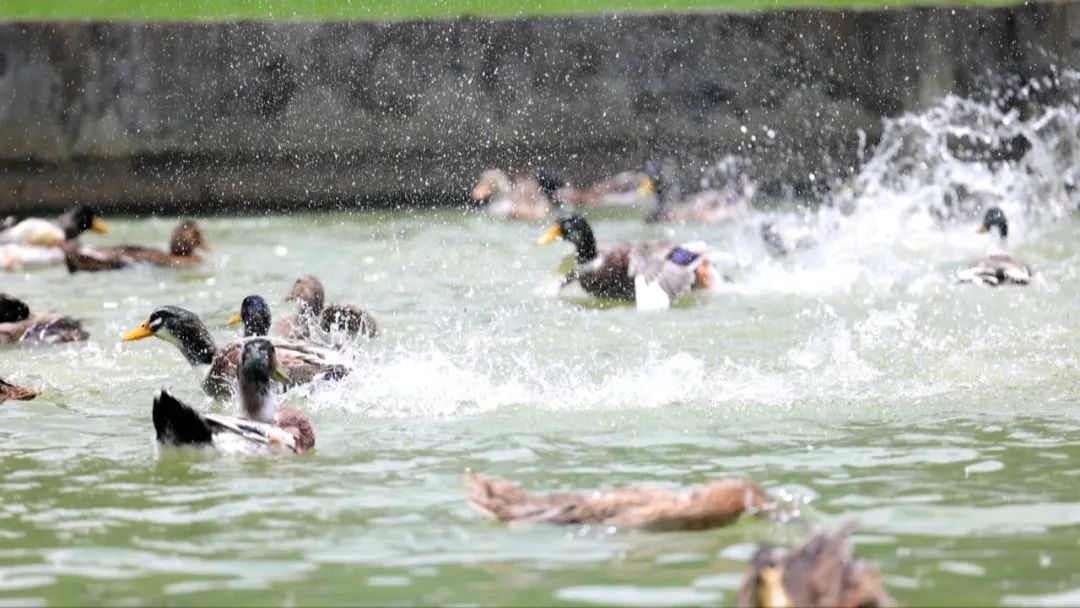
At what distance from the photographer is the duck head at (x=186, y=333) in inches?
391

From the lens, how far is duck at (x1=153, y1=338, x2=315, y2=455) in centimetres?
729

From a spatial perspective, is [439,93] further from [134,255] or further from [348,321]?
[348,321]

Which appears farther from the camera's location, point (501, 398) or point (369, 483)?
point (501, 398)

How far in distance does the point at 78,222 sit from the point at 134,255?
162cm

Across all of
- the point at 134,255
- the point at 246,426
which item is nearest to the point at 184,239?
the point at 134,255

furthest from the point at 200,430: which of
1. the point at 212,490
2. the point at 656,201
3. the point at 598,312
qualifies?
the point at 656,201

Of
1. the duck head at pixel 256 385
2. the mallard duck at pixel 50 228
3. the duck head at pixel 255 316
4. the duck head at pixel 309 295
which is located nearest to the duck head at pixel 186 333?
the duck head at pixel 255 316

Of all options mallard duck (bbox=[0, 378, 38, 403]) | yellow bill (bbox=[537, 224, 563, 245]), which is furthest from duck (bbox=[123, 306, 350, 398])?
yellow bill (bbox=[537, 224, 563, 245])

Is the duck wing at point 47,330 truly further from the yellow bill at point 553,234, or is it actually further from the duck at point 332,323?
the yellow bill at point 553,234

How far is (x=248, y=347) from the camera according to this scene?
8234 millimetres

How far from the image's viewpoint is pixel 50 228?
15.3 m

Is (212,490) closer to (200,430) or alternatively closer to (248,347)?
(200,430)

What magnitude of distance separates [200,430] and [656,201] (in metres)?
10.1

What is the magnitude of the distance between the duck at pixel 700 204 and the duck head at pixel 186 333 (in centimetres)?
725
